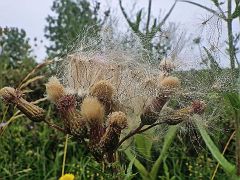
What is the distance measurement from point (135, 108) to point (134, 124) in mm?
75

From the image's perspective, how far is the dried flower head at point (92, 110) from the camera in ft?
4.57

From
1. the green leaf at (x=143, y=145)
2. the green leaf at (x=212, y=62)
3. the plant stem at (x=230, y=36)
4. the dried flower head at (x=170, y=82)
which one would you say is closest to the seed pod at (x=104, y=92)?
the dried flower head at (x=170, y=82)

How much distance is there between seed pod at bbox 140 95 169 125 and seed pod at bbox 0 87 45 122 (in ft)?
0.89

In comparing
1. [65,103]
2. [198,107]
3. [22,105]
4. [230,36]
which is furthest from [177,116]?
[230,36]

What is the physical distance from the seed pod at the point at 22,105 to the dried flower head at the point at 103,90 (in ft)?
0.58

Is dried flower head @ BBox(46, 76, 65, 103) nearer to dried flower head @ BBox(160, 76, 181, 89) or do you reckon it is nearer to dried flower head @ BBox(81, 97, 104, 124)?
dried flower head @ BBox(81, 97, 104, 124)

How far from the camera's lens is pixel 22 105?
1529 mm

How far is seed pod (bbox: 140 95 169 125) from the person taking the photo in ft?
4.70

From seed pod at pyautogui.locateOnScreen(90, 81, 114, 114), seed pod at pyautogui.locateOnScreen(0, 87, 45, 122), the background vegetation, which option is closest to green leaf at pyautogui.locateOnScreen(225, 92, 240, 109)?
the background vegetation

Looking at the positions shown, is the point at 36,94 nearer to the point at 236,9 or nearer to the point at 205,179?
the point at 205,179

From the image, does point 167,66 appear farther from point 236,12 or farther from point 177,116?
point 236,12

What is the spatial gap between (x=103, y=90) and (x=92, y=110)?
63 mm

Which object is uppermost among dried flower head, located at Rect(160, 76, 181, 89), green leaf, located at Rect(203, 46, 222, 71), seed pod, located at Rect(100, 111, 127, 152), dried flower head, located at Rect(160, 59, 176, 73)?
green leaf, located at Rect(203, 46, 222, 71)

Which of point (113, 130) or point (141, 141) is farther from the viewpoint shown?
point (141, 141)
